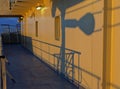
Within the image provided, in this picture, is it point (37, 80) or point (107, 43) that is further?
point (37, 80)

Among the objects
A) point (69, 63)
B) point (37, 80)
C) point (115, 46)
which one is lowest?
point (37, 80)

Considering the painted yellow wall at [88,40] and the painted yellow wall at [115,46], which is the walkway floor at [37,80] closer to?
the painted yellow wall at [88,40]

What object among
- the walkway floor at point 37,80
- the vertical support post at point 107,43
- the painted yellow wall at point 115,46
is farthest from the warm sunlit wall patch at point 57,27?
the painted yellow wall at point 115,46

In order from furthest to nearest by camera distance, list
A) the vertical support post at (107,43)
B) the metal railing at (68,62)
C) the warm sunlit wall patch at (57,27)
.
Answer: the warm sunlit wall patch at (57,27), the metal railing at (68,62), the vertical support post at (107,43)

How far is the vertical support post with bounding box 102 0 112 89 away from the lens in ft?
13.2

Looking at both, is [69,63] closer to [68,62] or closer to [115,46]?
[68,62]

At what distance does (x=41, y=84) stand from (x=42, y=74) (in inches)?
49.2

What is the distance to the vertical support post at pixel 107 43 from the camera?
401 centimetres

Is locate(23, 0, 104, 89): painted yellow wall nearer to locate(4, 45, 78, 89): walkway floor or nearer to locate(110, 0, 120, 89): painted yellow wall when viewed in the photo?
locate(110, 0, 120, 89): painted yellow wall

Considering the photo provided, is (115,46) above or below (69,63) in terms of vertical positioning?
above

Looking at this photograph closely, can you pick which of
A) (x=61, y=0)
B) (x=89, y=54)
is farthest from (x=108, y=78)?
(x=61, y=0)

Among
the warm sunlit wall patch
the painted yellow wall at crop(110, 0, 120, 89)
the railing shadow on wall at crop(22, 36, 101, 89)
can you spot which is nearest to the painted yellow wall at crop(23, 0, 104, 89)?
the railing shadow on wall at crop(22, 36, 101, 89)

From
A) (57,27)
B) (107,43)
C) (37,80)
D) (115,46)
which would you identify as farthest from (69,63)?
(115,46)

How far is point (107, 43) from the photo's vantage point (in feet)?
13.4
